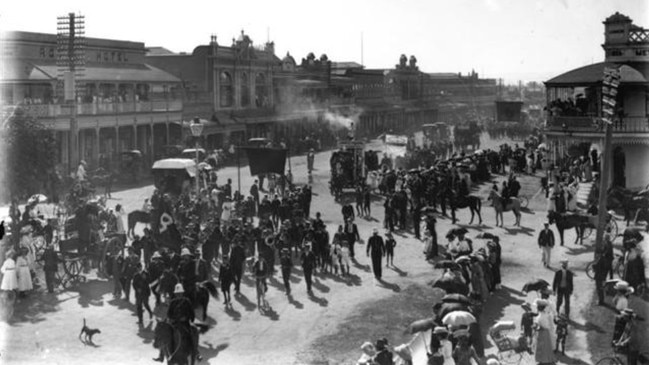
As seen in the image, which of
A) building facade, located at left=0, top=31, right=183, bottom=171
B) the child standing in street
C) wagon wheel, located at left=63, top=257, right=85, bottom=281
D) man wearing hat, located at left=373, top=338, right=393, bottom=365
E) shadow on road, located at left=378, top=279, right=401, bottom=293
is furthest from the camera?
building facade, located at left=0, top=31, right=183, bottom=171

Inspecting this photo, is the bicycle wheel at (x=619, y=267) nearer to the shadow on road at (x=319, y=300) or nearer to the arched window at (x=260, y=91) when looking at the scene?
the shadow on road at (x=319, y=300)

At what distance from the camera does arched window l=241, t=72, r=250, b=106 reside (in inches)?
2403

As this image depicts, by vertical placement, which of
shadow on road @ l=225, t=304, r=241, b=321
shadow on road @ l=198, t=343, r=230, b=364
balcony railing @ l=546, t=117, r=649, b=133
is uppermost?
balcony railing @ l=546, t=117, r=649, b=133

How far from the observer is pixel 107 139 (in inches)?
1763

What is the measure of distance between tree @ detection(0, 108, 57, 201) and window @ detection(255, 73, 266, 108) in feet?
130

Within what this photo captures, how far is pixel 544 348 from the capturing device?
12.8 m

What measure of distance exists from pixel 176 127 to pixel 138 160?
10.4m

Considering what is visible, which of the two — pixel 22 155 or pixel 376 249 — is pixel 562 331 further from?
pixel 22 155

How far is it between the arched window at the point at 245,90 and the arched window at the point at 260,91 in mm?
1744

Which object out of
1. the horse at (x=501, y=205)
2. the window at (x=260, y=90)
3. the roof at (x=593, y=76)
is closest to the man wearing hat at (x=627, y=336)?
the horse at (x=501, y=205)

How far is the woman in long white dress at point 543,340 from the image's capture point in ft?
41.9

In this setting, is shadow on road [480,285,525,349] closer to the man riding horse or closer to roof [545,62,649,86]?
the man riding horse

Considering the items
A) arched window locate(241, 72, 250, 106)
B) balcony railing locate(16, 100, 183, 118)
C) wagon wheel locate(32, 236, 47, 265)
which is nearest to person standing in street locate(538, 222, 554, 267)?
wagon wheel locate(32, 236, 47, 265)

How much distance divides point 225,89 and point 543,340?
48.1 meters
